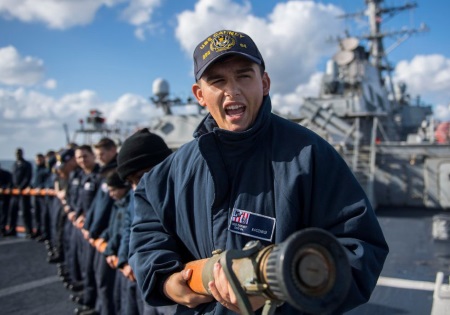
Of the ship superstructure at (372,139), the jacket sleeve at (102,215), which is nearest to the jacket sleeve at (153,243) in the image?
the jacket sleeve at (102,215)

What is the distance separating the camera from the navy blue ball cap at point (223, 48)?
1.34m

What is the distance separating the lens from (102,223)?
4238mm

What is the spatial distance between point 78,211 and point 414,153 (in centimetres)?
786

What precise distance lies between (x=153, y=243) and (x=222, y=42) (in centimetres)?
77

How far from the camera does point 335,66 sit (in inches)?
588

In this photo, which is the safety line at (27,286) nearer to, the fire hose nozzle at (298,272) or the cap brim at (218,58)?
the cap brim at (218,58)

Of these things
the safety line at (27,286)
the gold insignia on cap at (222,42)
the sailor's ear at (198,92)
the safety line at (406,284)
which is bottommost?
the safety line at (27,286)

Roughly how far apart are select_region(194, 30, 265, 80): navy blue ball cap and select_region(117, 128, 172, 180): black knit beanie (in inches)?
54.5

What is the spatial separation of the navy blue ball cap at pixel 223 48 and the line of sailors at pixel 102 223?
1.42 metres

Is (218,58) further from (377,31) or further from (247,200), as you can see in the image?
Result: (377,31)

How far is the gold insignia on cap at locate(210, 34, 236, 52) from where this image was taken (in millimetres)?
1348

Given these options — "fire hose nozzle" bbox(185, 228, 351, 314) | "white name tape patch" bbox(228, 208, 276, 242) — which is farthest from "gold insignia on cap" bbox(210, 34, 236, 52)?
"fire hose nozzle" bbox(185, 228, 351, 314)

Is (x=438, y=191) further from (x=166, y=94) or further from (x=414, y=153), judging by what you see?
(x=166, y=94)

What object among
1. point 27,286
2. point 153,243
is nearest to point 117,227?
point 153,243
